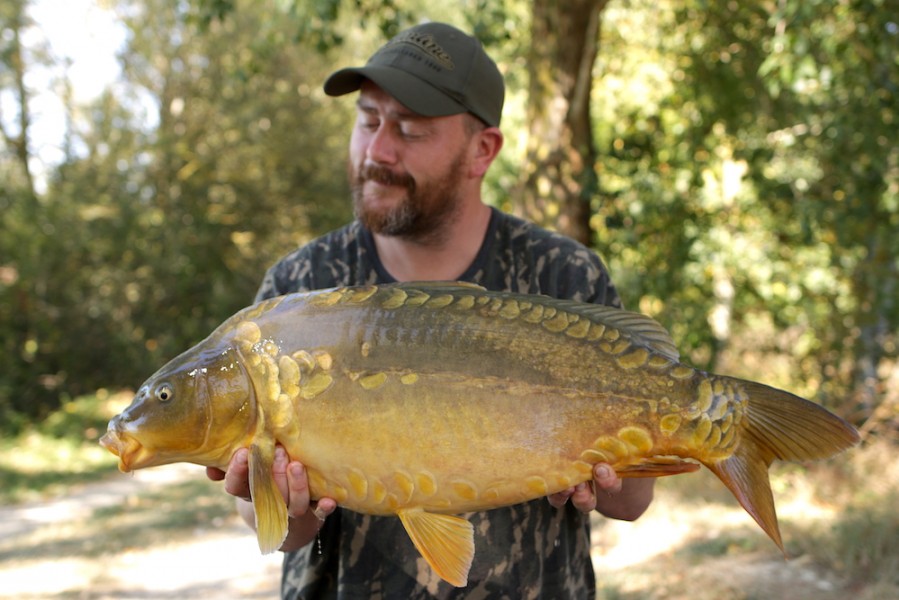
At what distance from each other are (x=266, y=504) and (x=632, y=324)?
0.95 metres

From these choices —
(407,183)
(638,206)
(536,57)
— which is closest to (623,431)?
(407,183)

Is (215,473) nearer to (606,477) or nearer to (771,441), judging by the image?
(606,477)

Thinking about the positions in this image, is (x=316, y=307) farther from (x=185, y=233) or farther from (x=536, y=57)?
(x=185, y=233)

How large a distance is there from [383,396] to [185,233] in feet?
45.6

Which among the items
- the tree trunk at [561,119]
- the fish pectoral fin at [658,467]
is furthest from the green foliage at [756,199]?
the fish pectoral fin at [658,467]

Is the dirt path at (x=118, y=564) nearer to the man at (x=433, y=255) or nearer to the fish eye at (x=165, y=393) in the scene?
the man at (x=433, y=255)

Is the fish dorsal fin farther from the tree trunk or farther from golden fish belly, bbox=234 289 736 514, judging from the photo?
the tree trunk

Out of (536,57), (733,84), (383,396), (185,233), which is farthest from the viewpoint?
(185,233)

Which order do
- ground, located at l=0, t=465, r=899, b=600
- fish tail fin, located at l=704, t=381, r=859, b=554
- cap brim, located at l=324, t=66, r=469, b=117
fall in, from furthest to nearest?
1. ground, located at l=0, t=465, r=899, b=600
2. cap brim, located at l=324, t=66, r=469, b=117
3. fish tail fin, located at l=704, t=381, r=859, b=554

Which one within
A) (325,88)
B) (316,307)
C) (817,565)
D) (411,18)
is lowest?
(817,565)

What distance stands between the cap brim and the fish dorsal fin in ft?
2.51

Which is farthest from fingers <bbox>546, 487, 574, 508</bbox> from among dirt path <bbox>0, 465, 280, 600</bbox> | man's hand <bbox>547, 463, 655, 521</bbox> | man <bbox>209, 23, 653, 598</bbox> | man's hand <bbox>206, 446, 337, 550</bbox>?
dirt path <bbox>0, 465, 280, 600</bbox>

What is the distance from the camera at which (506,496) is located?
192 centimetres

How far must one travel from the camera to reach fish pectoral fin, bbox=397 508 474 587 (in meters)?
1.92
